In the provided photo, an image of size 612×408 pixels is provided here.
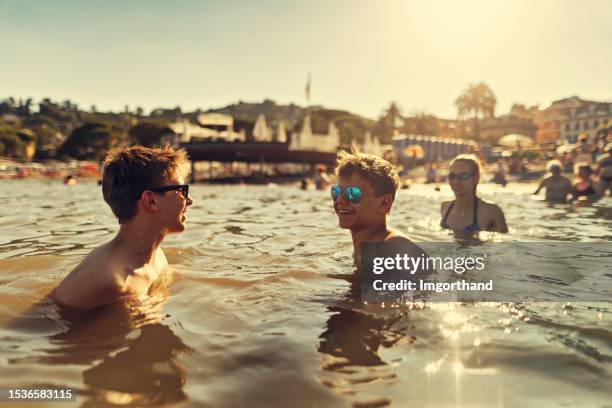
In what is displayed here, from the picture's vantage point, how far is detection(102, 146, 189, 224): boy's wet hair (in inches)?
143

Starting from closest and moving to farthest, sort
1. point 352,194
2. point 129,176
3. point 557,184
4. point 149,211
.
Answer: point 129,176 → point 149,211 → point 352,194 → point 557,184

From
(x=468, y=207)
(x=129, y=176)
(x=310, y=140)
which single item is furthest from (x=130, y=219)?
(x=310, y=140)

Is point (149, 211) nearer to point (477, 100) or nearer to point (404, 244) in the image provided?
point (404, 244)

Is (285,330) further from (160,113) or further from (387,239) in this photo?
(160,113)

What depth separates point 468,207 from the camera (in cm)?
748

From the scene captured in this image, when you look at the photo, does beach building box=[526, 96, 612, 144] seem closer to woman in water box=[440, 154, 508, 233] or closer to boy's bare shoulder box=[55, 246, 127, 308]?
woman in water box=[440, 154, 508, 233]

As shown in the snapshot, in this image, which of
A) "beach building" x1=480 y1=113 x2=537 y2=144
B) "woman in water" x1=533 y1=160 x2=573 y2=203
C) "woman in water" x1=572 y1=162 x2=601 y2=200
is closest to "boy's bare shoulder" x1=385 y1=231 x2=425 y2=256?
"woman in water" x1=533 y1=160 x2=573 y2=203

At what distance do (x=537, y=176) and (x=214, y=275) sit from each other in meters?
35.1

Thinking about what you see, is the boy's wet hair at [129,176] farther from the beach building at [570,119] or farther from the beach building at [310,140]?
the beach building at [570,119]

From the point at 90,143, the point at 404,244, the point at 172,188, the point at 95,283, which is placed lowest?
the point at 95,283

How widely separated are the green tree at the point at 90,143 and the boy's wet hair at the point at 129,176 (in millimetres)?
87528

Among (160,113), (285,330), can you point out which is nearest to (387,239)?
(285,330)

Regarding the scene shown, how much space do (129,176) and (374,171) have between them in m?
2.23

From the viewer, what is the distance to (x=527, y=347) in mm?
2838
